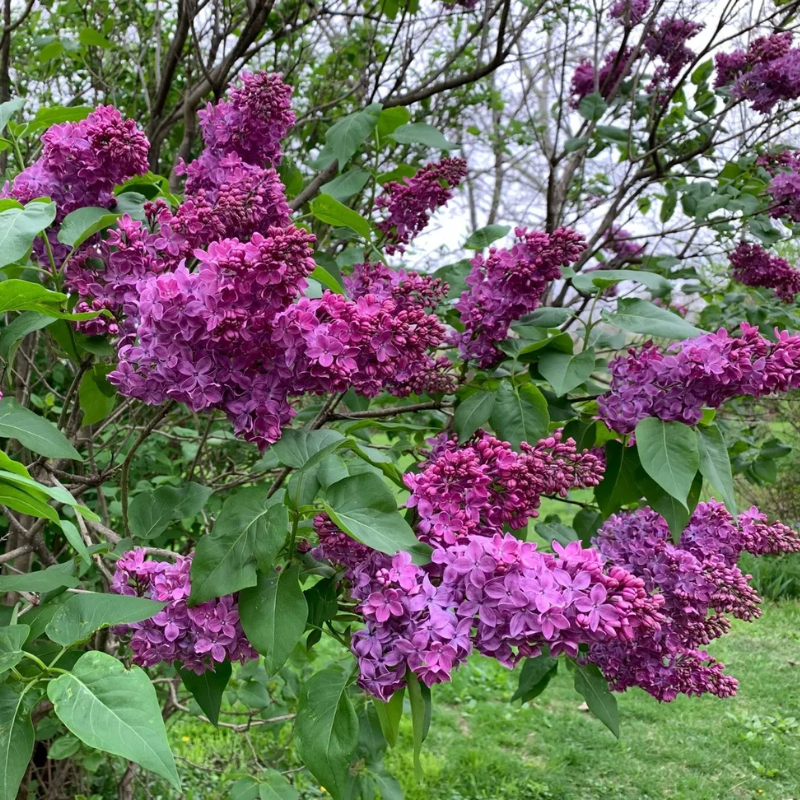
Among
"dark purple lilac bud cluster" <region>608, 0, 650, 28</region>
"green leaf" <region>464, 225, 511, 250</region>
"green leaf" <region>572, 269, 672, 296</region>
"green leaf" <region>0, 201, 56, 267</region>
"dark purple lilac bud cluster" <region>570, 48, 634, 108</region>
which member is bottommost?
"green leaf" <region>0, 201, 56, 267</region>

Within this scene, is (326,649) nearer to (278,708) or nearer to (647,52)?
(278,708)

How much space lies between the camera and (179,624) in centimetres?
109

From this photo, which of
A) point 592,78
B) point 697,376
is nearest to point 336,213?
point 697,376

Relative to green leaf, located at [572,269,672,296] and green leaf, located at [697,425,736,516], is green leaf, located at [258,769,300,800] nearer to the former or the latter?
green leaf, located at [697,425,736,516]

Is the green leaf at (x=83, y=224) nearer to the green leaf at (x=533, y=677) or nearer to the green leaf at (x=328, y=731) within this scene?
the green leaf at (x=328, y=731)

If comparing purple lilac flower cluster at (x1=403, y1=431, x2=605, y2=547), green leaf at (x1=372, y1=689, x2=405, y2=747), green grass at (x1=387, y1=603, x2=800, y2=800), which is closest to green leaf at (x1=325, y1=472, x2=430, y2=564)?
purple lilac flower cluster at (x1=403, y1=431, x2=605, y2=547)

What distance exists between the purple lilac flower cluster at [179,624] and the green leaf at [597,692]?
0.71m

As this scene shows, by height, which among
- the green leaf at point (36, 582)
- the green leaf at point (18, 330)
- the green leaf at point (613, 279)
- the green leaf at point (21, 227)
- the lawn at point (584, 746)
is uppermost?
the green leaf at point (613, 279)

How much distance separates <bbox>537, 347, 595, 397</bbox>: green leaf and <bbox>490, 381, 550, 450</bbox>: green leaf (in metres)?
0.04

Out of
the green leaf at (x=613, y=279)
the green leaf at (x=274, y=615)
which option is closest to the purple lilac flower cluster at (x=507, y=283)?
the green leaf at (x=613, y=279)

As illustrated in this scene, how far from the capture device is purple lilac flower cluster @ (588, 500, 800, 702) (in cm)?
140

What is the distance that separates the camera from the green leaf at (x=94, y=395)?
1524 mm

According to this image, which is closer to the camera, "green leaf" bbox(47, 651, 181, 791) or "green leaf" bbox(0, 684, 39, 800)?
"green leaf" bbox(47, 651, 181, 791)

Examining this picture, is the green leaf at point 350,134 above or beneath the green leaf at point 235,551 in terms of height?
above
